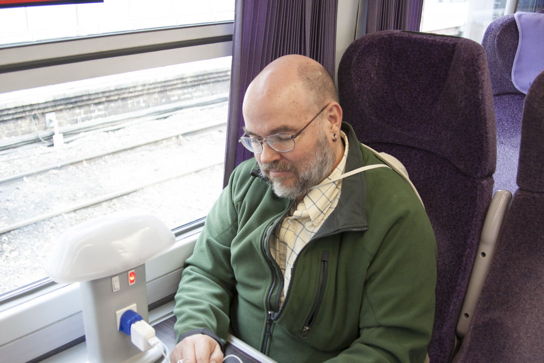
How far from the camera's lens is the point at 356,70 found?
1738 mm

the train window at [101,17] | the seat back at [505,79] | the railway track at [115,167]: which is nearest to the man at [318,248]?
the train window at [101,17]

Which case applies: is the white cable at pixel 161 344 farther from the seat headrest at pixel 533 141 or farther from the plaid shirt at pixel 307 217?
the seat headrest at pixel 533 141

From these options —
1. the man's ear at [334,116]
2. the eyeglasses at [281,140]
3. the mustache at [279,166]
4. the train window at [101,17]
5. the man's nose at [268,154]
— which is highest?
the train window at [101,17]

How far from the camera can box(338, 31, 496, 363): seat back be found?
59.9 inches

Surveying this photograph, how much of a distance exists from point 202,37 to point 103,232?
2.21 ft

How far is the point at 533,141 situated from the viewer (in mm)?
1460

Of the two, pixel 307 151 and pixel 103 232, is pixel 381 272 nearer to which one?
pixel 307 151

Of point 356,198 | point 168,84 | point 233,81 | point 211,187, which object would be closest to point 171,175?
point 211,187

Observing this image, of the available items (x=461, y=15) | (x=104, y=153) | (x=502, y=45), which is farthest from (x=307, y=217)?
(x=461, y=15)

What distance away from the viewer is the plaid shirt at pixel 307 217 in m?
1.41

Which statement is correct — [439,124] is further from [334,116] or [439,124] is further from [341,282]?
[341,282]

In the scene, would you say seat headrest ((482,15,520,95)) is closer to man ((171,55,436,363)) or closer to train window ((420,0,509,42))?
train window ((420,0,509,42))

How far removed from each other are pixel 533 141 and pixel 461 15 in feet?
6.02

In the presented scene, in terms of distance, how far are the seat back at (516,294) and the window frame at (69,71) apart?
897mm
